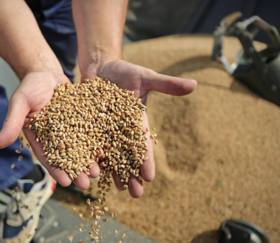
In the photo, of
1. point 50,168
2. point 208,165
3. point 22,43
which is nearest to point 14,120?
point 50,168

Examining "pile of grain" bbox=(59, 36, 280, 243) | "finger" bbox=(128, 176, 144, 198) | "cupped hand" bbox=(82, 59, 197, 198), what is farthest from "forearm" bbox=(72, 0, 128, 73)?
"pile of grain" bbox=(59, 36, 280, 243)

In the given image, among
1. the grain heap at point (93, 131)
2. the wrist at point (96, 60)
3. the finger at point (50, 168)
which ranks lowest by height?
the finger at point (50, 168)

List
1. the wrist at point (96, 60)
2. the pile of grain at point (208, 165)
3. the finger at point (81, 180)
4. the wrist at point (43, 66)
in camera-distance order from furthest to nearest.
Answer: the pile of grain at point (208, 165), the wrist at point (96, 60), the wrist at point (43, 66), the finger at point (81, 180)

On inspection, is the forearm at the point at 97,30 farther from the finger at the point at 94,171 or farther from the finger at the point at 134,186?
the finger at the point at 134,186

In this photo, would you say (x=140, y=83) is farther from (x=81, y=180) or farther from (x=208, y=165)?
(x=208, y=165)

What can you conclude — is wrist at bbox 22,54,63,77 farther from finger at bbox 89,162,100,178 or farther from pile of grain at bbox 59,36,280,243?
pile of grain at bbox 59,36,280,243

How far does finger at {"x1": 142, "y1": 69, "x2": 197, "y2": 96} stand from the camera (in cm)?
153

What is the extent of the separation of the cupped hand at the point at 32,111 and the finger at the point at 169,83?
23.6 inches

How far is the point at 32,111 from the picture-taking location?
1569 mm

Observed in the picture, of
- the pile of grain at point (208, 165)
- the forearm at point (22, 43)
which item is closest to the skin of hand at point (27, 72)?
the forearm at point (22, 43)

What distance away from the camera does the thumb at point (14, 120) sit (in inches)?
52.7

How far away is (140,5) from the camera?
4930mm

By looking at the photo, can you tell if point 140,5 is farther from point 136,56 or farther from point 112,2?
point 112,2

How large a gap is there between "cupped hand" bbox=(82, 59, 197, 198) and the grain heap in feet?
0.14
